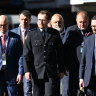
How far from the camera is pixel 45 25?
6.79m

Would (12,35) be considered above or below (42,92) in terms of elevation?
above

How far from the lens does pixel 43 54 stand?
6.70 m

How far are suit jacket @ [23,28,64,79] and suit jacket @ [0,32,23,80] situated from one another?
28 centimetres

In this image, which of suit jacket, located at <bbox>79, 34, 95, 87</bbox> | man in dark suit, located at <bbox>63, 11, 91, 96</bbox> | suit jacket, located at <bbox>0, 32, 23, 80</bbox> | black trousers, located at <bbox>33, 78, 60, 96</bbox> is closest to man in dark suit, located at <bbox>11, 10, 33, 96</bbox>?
suit jacket, located at <bbox>0, 32, 23, 80</bbox>

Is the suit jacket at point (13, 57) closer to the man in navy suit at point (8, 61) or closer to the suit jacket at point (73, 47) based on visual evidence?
the man in navy suit at point (8, 61)

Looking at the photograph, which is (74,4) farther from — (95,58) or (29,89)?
(95,58)

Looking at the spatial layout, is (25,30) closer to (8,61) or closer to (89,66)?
(8,61)

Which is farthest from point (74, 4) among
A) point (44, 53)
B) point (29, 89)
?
point (44, 53)

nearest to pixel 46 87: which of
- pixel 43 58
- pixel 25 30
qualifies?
pixel 43 58

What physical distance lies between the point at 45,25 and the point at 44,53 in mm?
456

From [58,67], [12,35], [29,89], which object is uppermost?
[12,35]

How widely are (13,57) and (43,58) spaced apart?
604mm

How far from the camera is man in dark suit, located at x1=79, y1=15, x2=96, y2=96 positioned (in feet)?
21.5

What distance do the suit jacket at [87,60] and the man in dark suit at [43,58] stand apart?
0.35 metres
